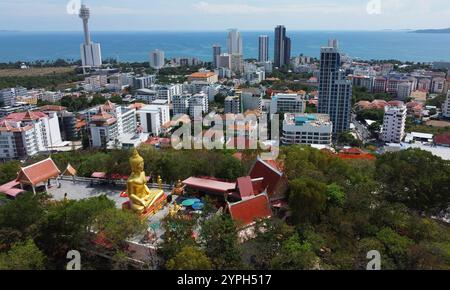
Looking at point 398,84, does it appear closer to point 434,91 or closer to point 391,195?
point 434,91

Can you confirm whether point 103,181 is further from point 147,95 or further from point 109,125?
point 147,95

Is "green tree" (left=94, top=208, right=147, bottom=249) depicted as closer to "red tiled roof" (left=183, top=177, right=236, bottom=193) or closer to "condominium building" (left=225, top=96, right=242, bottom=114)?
"red tiled roof" (left=183, top=177, right=236, bottom=193)

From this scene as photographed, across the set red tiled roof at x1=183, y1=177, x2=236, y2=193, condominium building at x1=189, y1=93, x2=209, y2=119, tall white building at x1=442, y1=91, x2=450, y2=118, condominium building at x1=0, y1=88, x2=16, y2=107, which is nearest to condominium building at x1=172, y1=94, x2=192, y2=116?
condominium building at x1=189, y1=93, x2=209, y2=119

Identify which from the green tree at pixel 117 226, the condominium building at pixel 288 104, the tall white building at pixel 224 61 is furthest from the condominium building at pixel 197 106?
the tall white building at pixel 224 61

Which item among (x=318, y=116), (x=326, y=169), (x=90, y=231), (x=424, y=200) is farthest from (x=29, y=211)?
(x=318, y=116)

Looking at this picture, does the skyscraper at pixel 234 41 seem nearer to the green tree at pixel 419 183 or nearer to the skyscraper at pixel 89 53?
the skyscraper at pixel 89 53
